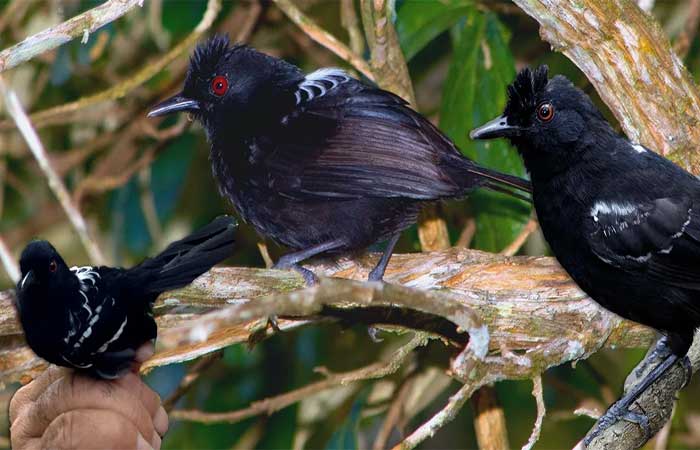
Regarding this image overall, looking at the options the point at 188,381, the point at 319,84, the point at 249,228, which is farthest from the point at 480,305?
the point at 249,228

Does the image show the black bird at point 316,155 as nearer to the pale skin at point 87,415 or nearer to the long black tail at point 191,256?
the long black tail at point 191,256

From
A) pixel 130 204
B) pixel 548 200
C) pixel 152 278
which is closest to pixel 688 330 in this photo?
pixel 548 200

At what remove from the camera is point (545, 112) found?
376 centimetres

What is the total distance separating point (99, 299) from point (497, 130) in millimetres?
1524

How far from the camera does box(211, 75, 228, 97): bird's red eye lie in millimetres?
4059

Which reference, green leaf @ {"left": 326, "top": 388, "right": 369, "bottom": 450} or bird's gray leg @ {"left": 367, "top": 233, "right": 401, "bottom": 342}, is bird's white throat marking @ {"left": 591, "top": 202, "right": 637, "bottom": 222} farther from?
green leaf @ {"left": 326, "top": 388, "right": 369, "bottom": 450}

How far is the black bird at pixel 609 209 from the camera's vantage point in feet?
12.2

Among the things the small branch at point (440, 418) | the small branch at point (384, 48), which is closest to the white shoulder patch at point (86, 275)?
the small branch at point (440, 418)

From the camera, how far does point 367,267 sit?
167 inches

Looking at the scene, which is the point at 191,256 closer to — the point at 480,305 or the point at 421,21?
the point at 480,305

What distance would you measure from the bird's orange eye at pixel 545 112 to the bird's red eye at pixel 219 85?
1.20 m

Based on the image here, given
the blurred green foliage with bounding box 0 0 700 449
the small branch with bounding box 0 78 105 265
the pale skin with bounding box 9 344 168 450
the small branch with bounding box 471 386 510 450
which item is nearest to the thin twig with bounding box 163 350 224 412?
the blurred green foliage with bounding box 0 0 700 449

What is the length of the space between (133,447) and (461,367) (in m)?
0.99

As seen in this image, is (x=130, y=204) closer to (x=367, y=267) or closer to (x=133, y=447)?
(x=367, y=267)
